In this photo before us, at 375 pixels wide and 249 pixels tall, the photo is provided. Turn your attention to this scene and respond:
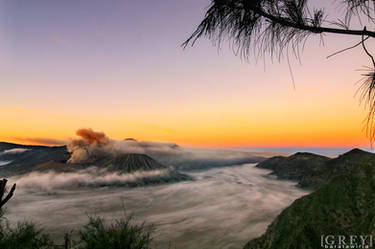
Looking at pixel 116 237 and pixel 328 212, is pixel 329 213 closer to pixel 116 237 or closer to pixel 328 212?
pixel 328 212

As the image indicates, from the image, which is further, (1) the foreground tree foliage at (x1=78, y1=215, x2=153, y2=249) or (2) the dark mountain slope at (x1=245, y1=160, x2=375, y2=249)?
(1) the foreground tree foliage at (x1=78, y1=215, x2=153, y2=249)

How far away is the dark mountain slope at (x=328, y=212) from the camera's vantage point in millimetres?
4926

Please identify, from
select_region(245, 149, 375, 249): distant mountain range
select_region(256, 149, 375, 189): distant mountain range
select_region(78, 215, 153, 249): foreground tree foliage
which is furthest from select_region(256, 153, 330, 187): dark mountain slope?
select_region(78, 215, 153, 249): foreground tree foliage

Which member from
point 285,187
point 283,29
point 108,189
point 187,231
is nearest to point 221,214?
point 187,231

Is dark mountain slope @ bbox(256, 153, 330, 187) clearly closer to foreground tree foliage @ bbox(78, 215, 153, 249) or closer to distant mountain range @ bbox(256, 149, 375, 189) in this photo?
distant mountain range @ bbox(256, 149, 375, 189)

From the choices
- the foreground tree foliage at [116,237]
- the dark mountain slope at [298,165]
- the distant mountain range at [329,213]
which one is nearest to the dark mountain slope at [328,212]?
the distant mountain range at [329,213]

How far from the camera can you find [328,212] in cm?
536

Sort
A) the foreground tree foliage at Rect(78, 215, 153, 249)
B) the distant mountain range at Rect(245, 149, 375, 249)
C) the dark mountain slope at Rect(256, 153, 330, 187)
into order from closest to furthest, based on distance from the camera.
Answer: the distant mountain range at Rect(245, 149, 375, 249), the foreground tree foliage at Rect(78, 215, 153, 249), the dark mountain slope at Rect(256, 153, 330, 187)

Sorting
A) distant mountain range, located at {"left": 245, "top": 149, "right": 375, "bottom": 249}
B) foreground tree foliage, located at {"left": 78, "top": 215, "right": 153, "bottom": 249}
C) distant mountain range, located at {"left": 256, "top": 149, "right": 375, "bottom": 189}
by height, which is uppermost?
distant mountain range, located at {"left": 245, "top": 149, "right": 375, "bottom": 249}

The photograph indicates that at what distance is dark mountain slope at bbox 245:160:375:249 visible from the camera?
16.2 feet

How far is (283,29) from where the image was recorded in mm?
3441

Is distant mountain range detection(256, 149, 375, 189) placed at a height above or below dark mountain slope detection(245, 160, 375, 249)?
below

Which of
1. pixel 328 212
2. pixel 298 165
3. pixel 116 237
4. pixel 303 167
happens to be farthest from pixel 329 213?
pixel 298 165

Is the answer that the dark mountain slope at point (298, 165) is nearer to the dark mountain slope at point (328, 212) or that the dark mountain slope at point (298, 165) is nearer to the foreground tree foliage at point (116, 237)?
the dark mountain slope at point (328, 212)
